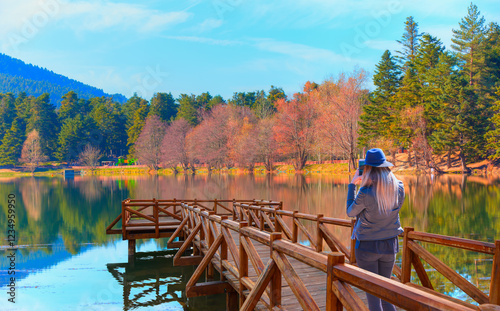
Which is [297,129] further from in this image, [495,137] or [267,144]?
[495,137]

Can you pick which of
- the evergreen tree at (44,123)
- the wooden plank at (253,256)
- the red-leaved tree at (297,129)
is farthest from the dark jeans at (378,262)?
the evergreen tree at (44,123)

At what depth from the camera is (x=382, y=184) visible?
10.8ft

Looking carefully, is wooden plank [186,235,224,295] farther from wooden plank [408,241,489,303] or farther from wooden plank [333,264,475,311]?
wooden plank [333,264,475,311]

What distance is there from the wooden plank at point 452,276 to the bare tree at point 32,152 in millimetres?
93534

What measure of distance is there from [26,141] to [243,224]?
3762 inches

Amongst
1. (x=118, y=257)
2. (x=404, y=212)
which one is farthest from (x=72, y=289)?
(x=404, y=212)

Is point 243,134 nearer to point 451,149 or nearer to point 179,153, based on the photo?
point 179,153

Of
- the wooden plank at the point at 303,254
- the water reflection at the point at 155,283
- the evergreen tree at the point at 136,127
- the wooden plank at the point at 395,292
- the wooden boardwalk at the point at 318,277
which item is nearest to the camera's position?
the wooden plank at the point at 395,292

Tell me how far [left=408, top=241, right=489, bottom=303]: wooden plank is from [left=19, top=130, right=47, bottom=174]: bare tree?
93534 mm

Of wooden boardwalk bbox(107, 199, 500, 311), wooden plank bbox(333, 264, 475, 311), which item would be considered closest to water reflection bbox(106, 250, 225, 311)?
wooden boardwalk bbox(107, 199, 500, 311)

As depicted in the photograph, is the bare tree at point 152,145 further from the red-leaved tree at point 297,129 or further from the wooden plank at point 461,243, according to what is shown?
the wooden plank at point 461,243

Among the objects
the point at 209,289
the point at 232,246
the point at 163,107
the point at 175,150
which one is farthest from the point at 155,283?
the point at 163,107

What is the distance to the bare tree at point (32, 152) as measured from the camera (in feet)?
273

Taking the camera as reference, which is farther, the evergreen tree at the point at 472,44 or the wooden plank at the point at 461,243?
the evergreen tree at the point at 472,44
